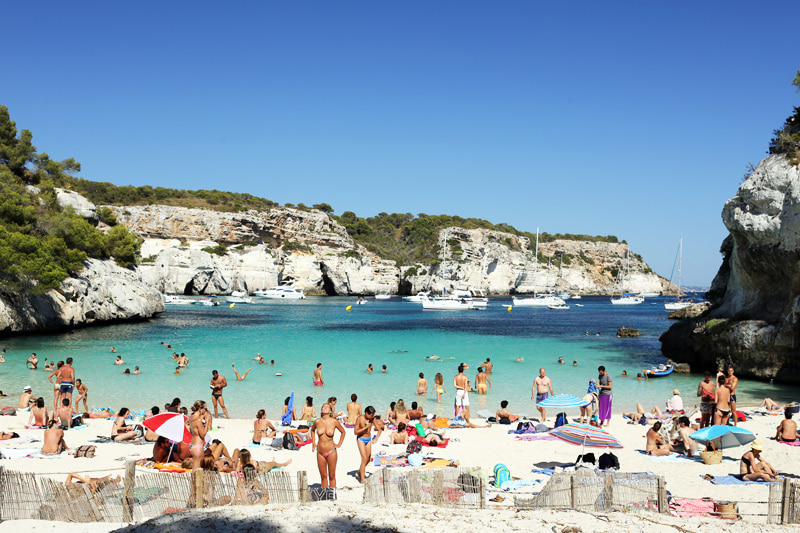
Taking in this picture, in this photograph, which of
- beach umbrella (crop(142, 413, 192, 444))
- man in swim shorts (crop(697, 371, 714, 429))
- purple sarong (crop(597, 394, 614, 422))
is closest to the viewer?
beach umbrella (crop(142, 413, 192, 444))

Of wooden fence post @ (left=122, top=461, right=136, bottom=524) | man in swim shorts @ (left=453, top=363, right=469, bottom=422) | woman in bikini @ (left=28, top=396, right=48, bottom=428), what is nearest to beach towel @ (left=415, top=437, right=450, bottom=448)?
man in swim shorts @ (left=453, top=363, right=469, bottom=422)

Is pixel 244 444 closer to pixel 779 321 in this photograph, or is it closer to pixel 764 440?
pixel 764 440

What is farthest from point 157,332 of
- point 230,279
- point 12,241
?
point 230,279

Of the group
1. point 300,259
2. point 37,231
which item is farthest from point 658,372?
point 300,259

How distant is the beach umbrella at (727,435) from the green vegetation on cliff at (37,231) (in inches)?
1378

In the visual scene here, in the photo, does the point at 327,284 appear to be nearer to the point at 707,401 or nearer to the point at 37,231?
the point at 37,231

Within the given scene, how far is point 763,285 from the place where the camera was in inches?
894

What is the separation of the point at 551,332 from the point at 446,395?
2835cm

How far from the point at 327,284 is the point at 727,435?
3794 inches

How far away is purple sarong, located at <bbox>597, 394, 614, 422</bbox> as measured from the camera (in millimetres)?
13672

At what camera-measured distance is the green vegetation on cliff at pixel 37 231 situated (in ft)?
104

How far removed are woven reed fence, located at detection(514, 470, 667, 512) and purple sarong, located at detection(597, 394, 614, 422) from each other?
6.68 meters

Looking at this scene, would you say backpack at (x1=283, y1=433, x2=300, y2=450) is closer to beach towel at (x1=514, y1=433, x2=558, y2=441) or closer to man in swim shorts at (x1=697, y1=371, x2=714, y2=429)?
beach towel at (x1=514, y1=433, x2=558, y2=441)

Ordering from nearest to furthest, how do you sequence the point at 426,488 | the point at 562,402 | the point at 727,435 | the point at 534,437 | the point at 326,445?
the point at 426,488 < the point at 326,445 < the point at 727,435 < the point at 562,402 < the point at 534,437
